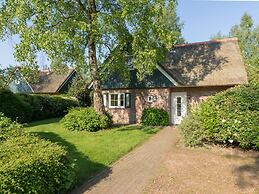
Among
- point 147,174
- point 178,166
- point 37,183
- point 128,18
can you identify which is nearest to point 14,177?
point 37,183

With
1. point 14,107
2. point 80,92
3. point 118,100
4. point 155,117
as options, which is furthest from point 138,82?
point 80,92

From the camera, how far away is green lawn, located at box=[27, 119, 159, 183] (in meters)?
9.92

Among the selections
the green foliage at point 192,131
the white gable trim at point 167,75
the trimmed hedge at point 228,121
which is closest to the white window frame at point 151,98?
the white gable trim at point 167,75

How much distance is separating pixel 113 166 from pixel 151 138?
5.25m

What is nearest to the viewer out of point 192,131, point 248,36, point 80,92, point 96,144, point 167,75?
point 192,131

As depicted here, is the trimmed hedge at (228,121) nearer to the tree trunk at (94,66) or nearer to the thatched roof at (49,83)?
the tree trunk at (94,66)

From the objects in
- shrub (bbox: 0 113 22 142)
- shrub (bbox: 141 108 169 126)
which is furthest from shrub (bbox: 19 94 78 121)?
shrub (bbox: 0 113 22 142)

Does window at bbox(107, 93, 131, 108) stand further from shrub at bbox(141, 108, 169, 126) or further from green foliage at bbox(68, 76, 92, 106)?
green foliage at bbox(68, 76, 92, 106)

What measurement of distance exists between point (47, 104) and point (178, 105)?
13128 mm

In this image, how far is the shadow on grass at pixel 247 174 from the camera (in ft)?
26.6

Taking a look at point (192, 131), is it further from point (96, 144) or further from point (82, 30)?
point (82, 30)

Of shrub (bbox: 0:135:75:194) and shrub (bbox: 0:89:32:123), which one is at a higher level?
shrub (bbox: 0:89:32:123)

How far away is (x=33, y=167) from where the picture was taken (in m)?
6.23

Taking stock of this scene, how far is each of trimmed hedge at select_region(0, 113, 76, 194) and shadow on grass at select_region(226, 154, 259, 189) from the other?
515cm
